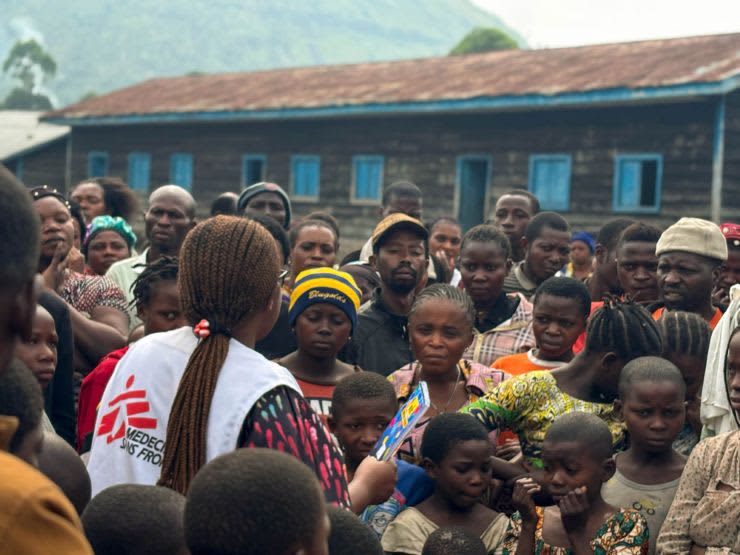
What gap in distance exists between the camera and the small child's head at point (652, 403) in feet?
14.3

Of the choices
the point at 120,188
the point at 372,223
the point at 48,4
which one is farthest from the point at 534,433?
the point at 48,4

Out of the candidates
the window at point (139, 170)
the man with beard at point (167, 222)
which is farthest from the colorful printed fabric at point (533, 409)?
the window at point (139, 170)

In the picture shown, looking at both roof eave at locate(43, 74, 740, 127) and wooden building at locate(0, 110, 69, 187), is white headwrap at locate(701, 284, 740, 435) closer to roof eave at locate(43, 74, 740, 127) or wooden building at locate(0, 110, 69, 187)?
roof eave at locate(43, 74, 740, 127)

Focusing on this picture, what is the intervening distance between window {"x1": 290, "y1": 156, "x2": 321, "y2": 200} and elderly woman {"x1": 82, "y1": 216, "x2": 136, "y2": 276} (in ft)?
50.2

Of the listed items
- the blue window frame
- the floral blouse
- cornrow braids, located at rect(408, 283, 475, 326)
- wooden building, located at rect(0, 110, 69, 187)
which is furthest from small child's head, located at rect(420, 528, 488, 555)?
wooden building, located at rect(0, 110, 69, 187)

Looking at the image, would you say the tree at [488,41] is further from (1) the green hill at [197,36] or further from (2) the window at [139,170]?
(1) the green hill at [197,36]

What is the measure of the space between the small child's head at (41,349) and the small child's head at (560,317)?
7.54ft

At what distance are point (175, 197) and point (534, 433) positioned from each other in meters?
3.68

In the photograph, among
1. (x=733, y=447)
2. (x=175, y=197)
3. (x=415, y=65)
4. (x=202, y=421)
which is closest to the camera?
(x=202, y=421)

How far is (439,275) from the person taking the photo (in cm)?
780

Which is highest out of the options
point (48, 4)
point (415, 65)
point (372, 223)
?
point (48, 4)

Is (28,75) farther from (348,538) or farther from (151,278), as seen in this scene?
(348,538)

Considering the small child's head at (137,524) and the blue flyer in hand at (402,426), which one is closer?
the small child's head at (137,524)

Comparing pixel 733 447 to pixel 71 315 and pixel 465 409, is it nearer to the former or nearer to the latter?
pixel 465 409
